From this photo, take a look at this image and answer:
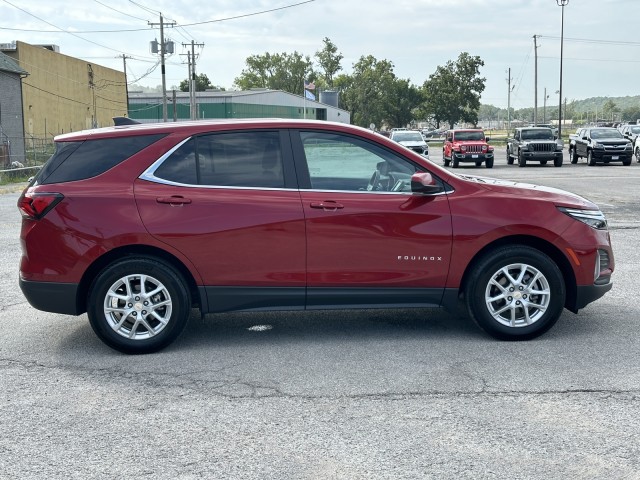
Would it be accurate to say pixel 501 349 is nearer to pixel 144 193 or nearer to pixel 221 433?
pixel 221 433

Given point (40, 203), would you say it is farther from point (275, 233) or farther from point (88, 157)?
point (275, 233)

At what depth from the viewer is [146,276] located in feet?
19.3

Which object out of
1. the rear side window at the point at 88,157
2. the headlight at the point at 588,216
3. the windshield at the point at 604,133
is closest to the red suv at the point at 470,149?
the windshield at the point at 604,133

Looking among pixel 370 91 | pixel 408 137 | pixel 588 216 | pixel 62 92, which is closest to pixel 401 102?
pixel 370 91

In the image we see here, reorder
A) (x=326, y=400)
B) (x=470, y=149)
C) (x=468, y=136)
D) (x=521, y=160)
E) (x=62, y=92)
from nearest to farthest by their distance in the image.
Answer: (x=326, y=400) < (x=470, y=149) < (x=521, y=160) < (x=468, y=136) < (x=62, y=92)

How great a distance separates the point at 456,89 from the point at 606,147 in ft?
255

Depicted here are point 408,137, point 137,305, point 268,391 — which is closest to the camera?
point 268,391

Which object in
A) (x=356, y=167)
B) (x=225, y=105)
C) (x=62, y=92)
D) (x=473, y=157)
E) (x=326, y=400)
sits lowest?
(x=326, y=400)

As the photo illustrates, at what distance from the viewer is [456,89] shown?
110438 mm

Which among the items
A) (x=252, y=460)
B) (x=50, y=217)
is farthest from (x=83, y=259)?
(x=252, y=460)

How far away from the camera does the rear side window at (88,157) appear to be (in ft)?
19.8

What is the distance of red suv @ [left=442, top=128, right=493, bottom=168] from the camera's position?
36.0 m

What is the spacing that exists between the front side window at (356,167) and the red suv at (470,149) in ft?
101

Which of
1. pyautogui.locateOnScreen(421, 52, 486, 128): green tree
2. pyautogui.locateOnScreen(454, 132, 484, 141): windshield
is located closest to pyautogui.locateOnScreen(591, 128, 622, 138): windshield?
pyautogui.locateOnScreen(454, 132, 484, 141): windshield
